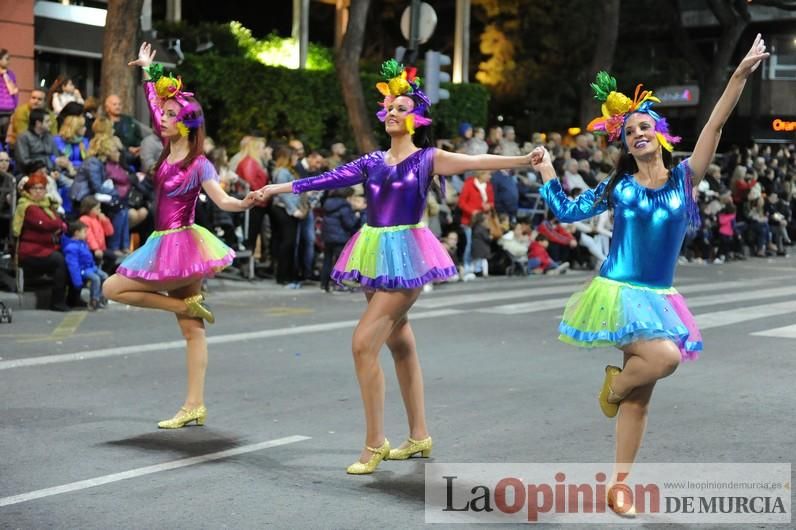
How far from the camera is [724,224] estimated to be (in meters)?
25.7

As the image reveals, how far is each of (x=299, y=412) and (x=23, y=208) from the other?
6.67 metres

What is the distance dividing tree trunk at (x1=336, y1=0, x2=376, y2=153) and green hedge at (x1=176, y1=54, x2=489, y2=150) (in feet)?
16.2

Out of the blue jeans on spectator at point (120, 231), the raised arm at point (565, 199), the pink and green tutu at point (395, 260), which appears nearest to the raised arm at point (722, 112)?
the raised arm at point (565, 199)

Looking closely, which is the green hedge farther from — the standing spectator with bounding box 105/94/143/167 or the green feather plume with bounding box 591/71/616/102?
the green feather plume with bounding box 591/71/616/102

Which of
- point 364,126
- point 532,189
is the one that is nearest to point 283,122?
point 364,126

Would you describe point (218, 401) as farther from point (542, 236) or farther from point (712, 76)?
point (712, 76)

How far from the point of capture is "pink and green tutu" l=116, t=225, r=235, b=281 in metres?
8.10

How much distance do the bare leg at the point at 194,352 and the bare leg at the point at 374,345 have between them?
1.62m

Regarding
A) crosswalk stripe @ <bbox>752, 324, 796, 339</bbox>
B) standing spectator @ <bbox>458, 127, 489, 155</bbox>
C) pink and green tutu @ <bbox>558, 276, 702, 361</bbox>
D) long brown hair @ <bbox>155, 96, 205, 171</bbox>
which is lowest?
crosswalk stripe @ <bbox>752, 324, 796, 339</bbox>

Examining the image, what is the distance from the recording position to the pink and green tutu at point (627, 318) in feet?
19.8

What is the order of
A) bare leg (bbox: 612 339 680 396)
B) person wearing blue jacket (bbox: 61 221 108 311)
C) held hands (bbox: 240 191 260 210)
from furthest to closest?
person wearing blue jacket (bbox: 61 221 108 311) → held hands (bbox: 240 191 260 210) → bare leg (bbox: 612 339 680 396)

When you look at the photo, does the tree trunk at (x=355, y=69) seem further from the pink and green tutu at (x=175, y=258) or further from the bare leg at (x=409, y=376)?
the bare leg at (x=409, y=376)

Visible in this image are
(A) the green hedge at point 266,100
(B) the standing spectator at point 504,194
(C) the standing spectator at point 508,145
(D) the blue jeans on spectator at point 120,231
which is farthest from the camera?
(A) the green hedge at point 266,100

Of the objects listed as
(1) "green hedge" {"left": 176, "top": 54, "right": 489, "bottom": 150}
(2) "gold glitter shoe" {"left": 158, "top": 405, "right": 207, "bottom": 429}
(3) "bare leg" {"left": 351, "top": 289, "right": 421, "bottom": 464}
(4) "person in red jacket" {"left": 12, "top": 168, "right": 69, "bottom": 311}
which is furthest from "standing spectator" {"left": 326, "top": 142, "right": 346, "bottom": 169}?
(3) "bare leg" {"left": 351, "top": 289, "right": 421, "bottom": 464}
